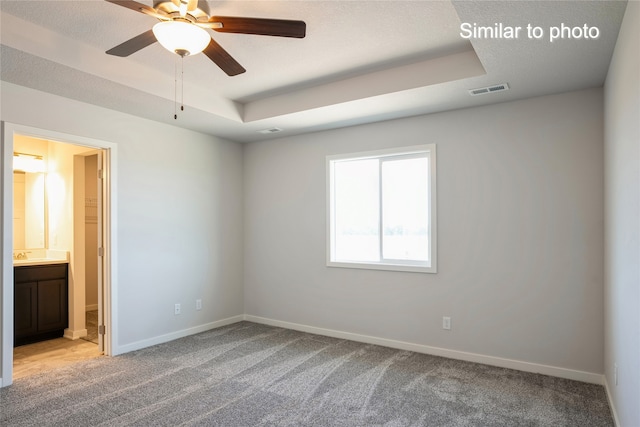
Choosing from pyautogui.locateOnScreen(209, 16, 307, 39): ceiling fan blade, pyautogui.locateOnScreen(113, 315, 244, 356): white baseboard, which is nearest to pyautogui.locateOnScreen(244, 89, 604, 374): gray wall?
pyautogui.locateOnScreen(113, 315, 244, 356): white baseboard

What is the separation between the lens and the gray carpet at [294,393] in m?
2.63

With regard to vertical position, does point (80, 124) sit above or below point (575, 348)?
above

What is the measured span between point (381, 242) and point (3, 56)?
11.9 ft

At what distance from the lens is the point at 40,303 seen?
445cm

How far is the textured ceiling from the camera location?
2441 millimetres

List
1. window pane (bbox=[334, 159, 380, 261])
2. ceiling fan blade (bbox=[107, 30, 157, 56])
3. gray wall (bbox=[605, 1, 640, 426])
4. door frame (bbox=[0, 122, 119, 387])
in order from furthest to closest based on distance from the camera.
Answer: window pane (bbox=[334, 159, 380, 261]) < door frame (bbox=[0, 122, 119, 387]) < ceiling fan blade (bbox=[107, 30, 157, 56]) < gray wall (bbox=[605, 1, 640, 426])

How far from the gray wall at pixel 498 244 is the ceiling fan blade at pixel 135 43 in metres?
2.67

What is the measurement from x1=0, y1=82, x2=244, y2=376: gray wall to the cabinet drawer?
1245mm

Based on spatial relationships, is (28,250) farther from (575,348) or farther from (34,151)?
(575,348)

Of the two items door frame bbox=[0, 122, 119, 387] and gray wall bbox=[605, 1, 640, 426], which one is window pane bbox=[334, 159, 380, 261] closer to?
gray wall bbox=[605, 1, 640, 426]

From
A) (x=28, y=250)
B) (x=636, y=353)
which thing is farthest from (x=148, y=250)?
(x=636, y=353)

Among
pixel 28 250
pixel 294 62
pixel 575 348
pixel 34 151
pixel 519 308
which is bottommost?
pixel 575 348

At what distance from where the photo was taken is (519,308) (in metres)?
3.51

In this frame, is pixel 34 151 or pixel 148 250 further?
pixel 34 151
